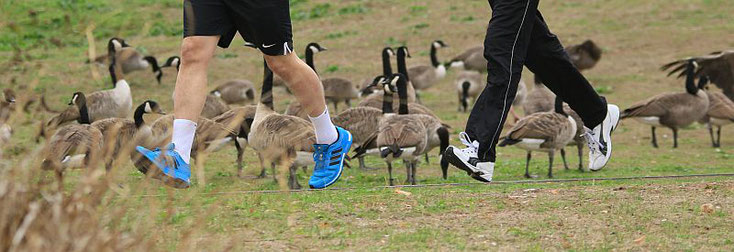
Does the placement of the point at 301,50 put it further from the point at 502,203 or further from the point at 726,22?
the point at 502,203

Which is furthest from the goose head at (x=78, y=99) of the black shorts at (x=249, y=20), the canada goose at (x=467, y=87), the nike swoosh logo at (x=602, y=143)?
the canada goose at (x=467, y=87)

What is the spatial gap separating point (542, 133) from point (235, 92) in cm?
774

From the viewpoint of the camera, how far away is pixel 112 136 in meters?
4.57

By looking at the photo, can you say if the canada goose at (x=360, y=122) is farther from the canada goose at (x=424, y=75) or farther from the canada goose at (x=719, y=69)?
the canada goose at (x=424, y=75)

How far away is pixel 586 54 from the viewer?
72.0ft

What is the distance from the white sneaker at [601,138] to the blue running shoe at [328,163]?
1925 mm

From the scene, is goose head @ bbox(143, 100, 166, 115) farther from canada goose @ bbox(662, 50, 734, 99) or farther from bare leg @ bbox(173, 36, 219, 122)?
canada goose @ bbox(662, 50, 734, 99)

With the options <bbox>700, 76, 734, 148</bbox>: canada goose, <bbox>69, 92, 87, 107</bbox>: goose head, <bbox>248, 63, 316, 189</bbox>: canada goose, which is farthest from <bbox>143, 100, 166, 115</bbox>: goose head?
<bbox>700, 76, 734, 148</bbox>: canada goose

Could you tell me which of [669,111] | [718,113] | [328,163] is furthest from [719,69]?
[328,163]

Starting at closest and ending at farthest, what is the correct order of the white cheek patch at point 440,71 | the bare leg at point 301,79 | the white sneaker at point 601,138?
the bare leg at point 301,79, the white sneaker at point 601,138, the white cheek patch at point 440,71

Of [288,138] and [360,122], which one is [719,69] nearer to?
[360,122]

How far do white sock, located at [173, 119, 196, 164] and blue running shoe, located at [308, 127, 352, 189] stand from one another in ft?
3.71

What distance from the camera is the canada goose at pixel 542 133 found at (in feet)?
41.3

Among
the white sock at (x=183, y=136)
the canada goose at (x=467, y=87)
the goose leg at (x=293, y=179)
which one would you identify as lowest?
the canada goose at (x=467, y=87)
